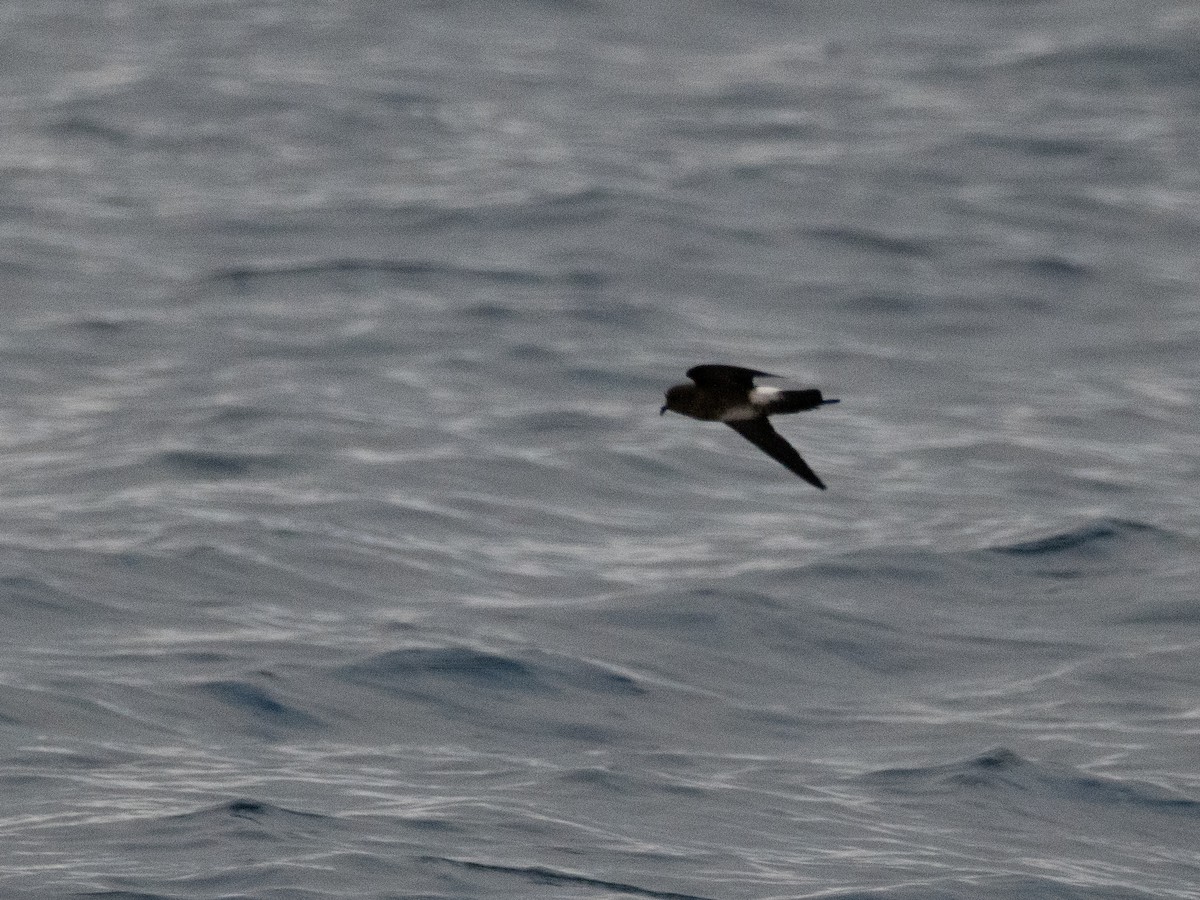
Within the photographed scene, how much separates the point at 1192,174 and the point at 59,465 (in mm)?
12422

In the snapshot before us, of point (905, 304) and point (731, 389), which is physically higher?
point (731, 389)

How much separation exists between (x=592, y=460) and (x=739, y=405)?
684 cm

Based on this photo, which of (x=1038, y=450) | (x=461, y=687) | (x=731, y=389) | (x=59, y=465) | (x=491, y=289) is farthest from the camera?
(x=491, y=289)

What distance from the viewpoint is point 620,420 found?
650 inches

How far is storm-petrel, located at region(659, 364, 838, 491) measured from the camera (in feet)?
28.3

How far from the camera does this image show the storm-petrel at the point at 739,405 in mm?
8625

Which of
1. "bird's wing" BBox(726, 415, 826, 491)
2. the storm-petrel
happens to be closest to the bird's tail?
the storm-petrel

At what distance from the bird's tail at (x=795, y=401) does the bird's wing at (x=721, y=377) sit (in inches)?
3.8

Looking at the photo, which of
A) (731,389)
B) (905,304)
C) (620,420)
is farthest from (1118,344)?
(731,389)

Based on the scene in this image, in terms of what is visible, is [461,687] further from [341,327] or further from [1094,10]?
[1094,10]

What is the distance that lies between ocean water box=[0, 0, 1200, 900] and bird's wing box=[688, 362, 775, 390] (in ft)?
6.60

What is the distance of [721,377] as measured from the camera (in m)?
8.59

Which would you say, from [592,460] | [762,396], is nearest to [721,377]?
[762,396]

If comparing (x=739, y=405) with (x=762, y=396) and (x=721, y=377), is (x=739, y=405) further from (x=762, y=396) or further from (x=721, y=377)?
(x=721, y=377)
